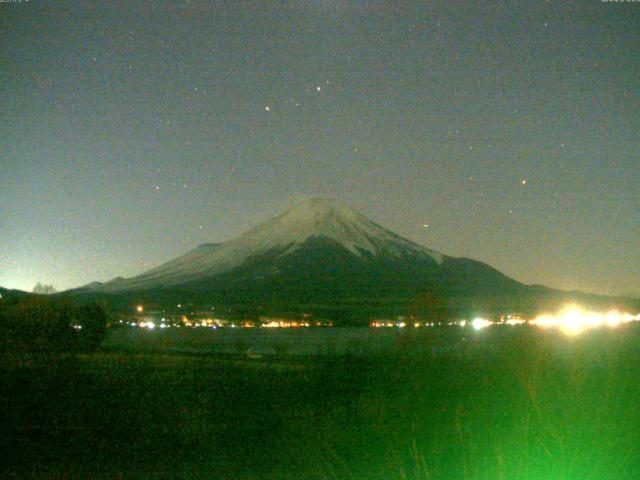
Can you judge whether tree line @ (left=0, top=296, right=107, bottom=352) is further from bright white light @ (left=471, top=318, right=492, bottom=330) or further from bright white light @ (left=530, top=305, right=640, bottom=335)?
bright white light @ (left=471, top=318, right=492, bottom=330)

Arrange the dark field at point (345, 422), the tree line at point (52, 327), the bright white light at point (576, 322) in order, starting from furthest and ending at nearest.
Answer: the bright white light at point (576, 322), the tree line at point (52, 327), the dark field at point (345, 422)

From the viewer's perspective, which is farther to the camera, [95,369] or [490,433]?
[95,369]

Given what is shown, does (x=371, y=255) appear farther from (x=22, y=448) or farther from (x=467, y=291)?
(x=22, y=448)

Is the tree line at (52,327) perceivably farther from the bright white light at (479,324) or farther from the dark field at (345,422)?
the bright white light at (479,324)

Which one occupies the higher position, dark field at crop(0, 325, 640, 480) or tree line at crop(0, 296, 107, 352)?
tree line at crop(0, 296, 107, 352)

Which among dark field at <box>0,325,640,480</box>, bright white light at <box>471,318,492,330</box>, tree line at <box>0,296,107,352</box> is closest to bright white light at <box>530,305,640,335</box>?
bright white light at <box>471,318,492,330</box>

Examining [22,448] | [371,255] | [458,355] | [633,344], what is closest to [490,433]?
[22,448]

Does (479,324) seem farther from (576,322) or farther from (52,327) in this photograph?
(52,327)

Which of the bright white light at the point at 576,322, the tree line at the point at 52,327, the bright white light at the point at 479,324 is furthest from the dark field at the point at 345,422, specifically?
the bright white light at the point at 479,324
